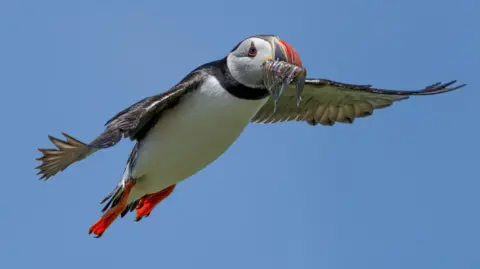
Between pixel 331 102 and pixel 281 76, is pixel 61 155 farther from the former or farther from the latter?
pixel 331 102

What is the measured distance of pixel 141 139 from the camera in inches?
614

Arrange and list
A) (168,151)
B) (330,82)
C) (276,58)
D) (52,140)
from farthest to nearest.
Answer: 1. (330,82)
2. (168,151)
3. (276,58)
4. (52,140)

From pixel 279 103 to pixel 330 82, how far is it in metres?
1.07

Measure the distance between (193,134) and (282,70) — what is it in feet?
6.09

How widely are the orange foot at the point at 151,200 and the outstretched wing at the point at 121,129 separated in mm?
1544

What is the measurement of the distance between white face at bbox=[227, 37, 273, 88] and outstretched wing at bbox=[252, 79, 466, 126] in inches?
105

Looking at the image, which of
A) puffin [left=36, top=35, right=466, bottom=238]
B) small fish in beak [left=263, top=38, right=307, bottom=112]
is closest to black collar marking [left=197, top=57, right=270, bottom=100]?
puffin [left=36, top=35, right=466, bottom=238]

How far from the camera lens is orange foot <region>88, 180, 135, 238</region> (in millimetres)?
15281

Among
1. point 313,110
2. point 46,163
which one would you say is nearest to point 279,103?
point 313,110

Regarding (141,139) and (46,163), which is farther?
(141,139)

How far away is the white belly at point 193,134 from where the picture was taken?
1480cm

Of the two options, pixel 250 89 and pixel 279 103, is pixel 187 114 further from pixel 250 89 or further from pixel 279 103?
pixel 279 103

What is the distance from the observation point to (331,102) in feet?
60.1

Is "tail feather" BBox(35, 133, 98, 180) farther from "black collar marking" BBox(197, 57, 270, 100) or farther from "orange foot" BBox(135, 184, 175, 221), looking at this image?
"orange foot" BBox(135, 184, 175, 221)
